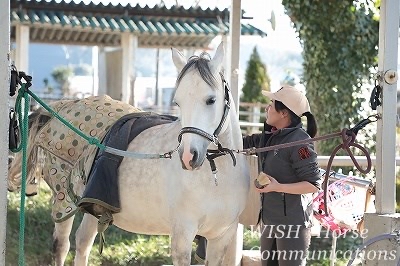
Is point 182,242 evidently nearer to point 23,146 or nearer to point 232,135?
point 232,135

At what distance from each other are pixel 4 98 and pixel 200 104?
93 cm

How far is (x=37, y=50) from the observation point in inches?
2080

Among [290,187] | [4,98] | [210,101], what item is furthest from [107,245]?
[4,98]

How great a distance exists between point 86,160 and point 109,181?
18.1 inches

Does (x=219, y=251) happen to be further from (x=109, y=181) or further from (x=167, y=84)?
(x=167, y=84)

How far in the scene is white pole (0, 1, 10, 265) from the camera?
3342 millimetres

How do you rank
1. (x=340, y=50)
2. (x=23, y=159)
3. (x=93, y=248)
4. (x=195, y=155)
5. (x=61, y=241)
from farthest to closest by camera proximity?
(x=340, y=50) → (x=93, y=248) → (x=61, y=241) → (x=23, y=159) → (x=195, y=155)

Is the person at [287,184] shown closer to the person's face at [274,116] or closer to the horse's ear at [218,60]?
the person's face at [274,116]

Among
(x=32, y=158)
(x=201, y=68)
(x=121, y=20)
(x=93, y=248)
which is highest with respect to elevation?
(x=121, y=20)

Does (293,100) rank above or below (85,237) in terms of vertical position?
above

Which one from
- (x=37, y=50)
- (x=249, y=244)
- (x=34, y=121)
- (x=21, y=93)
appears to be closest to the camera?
(x=21, y=93)

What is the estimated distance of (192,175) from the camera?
386cm

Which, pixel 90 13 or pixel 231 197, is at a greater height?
pixel 90 13

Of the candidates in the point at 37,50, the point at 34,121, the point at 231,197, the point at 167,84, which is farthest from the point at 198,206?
the point at 37,50
